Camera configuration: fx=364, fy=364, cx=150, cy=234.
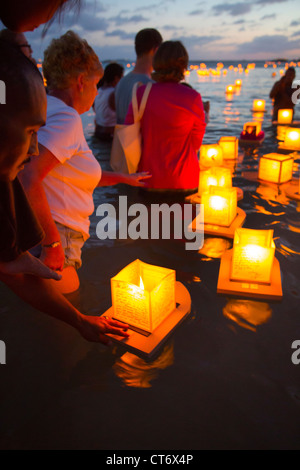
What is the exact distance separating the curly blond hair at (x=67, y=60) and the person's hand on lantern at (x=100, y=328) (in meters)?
A: 1.41

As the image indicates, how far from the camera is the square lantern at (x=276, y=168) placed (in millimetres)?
4949

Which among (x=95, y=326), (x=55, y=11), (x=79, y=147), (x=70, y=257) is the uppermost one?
(x=55, y=11)

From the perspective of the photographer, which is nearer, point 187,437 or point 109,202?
point 187,437

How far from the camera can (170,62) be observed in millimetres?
2965

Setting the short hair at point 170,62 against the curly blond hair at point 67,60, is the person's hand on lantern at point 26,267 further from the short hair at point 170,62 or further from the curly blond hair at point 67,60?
the short hair at point 170,62

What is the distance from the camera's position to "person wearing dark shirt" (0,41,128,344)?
3.69 ft

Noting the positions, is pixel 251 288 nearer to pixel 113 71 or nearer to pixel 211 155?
pixel 211 155

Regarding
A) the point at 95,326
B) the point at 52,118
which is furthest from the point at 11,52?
the point at 95,326

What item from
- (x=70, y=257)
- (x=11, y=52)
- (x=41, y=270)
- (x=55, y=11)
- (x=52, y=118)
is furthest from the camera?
(x=70, y=257)

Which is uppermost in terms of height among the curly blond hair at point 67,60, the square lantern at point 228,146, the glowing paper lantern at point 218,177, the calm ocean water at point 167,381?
the curly blond hair at point 67,60

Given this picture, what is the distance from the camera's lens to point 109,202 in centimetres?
473

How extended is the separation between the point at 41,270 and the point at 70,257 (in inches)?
30.6

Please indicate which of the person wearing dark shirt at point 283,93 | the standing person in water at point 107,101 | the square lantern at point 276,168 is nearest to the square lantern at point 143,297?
the square lantern at point 276,168
